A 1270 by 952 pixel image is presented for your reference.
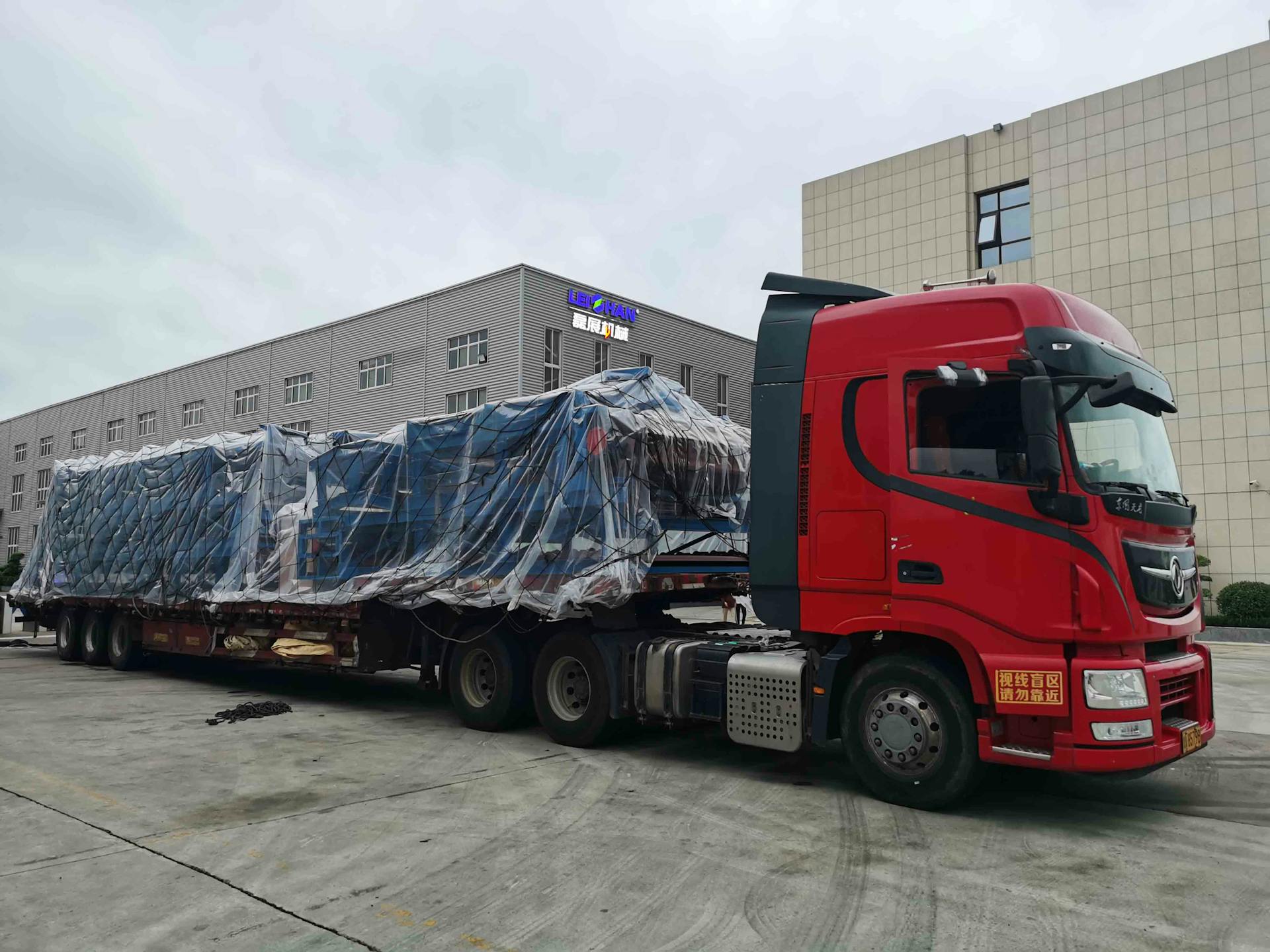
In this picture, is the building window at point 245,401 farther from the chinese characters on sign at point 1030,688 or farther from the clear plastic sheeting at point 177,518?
the chinese characters on sign at point 1030,688

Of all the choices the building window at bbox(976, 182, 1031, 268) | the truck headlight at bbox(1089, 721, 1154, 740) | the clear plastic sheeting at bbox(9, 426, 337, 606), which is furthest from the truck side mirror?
the building window at bbox(976, 182, 1031, 268)

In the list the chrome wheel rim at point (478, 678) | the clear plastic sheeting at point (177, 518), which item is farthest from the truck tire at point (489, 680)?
Result: the clear plastic sheeting at point (177, 518)

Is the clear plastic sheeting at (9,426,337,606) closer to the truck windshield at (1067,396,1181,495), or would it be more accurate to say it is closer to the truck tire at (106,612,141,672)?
the truck tire at (106,612,141,672)

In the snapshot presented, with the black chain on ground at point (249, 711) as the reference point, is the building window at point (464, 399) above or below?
above

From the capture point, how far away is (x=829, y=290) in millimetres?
7195

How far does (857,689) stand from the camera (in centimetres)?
643

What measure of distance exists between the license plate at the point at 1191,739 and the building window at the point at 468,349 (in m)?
33.8

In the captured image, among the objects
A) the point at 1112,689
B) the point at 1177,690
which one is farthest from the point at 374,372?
the point at 1112,689

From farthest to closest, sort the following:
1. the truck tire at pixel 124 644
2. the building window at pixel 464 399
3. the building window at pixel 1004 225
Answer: the building window at pixel 464 399 < the building window at pixel 1004 225 < the truck tire at pixel 124 644

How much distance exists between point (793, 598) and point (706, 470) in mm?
2563

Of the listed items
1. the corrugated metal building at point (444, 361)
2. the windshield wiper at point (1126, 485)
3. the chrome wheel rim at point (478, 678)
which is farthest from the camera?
the corrugated metal building at point (444, 361)

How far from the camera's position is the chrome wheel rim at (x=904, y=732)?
608 centimetres

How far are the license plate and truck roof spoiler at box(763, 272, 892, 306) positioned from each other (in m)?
3.57

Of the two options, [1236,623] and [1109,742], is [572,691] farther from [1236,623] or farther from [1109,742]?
[1236,623]
